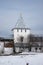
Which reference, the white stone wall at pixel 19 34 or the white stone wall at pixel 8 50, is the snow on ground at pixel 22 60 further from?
the white stone wall at pixel 19 34

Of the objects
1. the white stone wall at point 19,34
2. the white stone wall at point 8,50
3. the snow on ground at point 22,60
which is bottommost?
the snow on ground at point 22,60

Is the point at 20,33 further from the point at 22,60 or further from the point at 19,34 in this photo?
the point at 22,60

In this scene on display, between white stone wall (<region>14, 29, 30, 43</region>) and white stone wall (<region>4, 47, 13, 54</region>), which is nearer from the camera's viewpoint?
white stone wall (<region>4, 47, 13, 54</region>)

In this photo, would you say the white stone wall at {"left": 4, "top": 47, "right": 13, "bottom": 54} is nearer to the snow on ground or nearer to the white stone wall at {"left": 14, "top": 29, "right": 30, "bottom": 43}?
the white stone wall at {"left": 14, "top": 29, "right": 30, "bottom": 43}

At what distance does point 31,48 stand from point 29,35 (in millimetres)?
971

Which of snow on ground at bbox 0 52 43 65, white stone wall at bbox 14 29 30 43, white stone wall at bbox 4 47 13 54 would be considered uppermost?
white stone wall at bbox 14 29 30 43

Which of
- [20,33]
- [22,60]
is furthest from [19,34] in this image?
[22,60]

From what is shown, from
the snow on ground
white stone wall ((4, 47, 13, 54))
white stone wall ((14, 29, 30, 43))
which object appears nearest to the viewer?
the snow on ground

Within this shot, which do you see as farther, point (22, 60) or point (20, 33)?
point (20, 33)

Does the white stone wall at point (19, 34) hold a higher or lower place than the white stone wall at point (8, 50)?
higher

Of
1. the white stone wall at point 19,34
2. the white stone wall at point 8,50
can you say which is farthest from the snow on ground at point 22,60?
the white stone wall at point 19,34

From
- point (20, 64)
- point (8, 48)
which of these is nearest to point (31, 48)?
point (8, 48)

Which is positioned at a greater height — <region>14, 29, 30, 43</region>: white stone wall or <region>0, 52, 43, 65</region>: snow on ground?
<region>14, 29, 30, 43</region>: white stone wall

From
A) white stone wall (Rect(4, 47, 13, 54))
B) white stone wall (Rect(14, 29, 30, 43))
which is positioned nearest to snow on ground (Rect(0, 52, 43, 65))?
white stone wall (Rect(4, 47, 13, 54))
